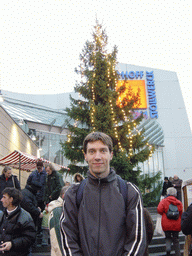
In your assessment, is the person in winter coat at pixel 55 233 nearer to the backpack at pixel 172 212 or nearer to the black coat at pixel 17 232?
the black coat at pixel 17 232

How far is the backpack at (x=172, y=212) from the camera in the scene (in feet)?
21.8

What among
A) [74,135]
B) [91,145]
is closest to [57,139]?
[74,135]

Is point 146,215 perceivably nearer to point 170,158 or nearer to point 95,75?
point 95,75

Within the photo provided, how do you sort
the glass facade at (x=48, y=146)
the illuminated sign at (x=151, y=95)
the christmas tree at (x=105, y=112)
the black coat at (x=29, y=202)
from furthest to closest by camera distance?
the illuminated sign at (x=151, y=95)
the glass facade at (x=48, y=146)
the christmas tree at (x=105, y=112)
the black coat at (x=29, y=202)

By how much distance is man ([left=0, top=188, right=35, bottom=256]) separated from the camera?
13.1 feet

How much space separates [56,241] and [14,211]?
89cm

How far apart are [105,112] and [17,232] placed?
363 inches

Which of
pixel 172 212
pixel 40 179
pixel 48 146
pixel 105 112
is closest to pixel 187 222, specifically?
pixel 172 212

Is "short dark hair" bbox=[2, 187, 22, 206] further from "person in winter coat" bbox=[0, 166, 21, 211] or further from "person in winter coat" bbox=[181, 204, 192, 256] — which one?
"person in winter coat" bbox=[0, 166, 21, 211]

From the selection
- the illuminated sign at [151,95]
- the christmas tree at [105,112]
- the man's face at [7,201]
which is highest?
the illuminated sign at [151,95]

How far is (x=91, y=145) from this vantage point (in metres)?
2.40

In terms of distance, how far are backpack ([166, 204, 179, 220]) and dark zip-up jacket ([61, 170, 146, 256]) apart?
15.9ft

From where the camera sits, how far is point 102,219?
7.07 ft

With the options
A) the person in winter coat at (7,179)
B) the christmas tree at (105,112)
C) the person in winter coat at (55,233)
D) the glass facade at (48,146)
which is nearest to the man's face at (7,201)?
the person in winter coat at (55,233)
